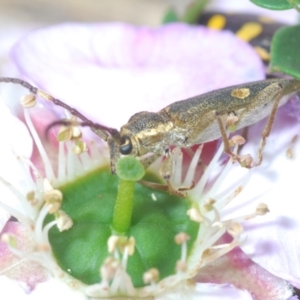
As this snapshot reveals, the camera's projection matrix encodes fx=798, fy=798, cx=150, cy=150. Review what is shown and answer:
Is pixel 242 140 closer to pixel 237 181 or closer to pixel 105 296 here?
pixel 237 181

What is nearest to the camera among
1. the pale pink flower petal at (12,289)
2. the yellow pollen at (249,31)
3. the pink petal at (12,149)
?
the pale pink flower petal at (12,289)

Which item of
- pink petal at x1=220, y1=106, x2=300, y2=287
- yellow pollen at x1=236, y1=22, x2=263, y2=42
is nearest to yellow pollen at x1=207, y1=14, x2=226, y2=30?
yellow pollen at x1=236, y1=22, x2=263, y2=42

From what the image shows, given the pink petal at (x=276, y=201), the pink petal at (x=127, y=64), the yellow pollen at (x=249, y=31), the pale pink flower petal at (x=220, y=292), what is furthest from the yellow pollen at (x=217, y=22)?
the pale pink flower petal at (x=220, y=292)

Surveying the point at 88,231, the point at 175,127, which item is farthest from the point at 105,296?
the point at 175,127

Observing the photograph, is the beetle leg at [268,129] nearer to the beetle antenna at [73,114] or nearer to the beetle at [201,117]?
the beetle at [201,117]

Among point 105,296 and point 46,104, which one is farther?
point 46,104

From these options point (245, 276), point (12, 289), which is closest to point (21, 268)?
point (12, 289)
